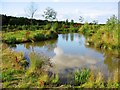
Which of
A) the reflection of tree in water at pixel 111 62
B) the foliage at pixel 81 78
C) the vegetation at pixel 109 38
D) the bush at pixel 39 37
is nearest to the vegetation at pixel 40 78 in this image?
the foliage at pixel 81 78

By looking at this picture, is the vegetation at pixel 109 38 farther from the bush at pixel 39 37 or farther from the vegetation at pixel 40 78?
the vegetation at pixel 40 78

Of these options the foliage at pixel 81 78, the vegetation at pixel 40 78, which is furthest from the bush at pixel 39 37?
the foliage at pixel 81 78

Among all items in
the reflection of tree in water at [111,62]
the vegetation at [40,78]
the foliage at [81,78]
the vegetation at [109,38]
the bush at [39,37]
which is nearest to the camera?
the vegetation at [40,78]

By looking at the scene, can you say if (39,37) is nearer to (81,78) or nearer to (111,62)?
(111,62)

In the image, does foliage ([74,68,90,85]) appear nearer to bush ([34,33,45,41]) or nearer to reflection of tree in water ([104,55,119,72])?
reflection of tree in water ([104,55,119,72])

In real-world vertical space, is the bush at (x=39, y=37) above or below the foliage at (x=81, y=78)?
above

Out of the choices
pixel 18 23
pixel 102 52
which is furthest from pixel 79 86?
pixel 18 23

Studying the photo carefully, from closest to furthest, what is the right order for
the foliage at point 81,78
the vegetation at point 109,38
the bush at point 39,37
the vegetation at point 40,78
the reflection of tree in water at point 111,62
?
the vegetation at point 40,78
the foliage at point 81,78
the reflection of tree in water at point 111,62
the vegetation at point 109,38
the bush at point 39,37

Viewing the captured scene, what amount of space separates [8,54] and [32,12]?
41818 mm

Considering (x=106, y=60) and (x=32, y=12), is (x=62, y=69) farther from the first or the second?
(x=32, y=12)

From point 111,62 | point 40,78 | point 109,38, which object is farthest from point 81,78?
point 109,38

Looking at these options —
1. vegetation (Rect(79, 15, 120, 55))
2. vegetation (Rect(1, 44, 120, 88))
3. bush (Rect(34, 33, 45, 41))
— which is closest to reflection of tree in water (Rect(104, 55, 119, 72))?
vegetation (Rect(79, 15, 120, 55))

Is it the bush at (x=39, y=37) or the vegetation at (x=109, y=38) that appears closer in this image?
the vegetation at (x=109, y=38)

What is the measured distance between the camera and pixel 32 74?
1031cm
